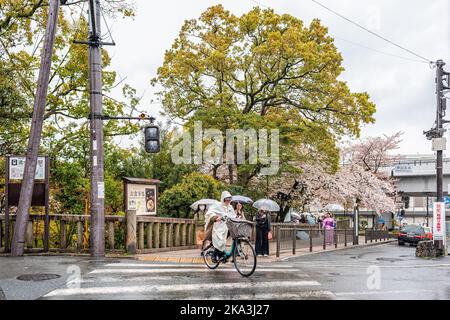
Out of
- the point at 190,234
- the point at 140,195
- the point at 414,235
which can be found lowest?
the point at 414,235

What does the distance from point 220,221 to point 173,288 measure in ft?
8.53

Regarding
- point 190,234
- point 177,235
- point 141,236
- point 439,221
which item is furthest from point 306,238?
point 141,236

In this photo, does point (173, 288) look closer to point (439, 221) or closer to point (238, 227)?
point (238, 227)

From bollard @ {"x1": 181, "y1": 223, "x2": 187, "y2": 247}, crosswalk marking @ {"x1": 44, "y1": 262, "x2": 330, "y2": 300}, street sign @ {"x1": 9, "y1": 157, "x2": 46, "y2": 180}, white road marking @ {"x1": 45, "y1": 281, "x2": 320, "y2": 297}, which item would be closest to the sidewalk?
bollard @ {"x1": 181, "y1": 223, "x2": 187, "y2": 247}

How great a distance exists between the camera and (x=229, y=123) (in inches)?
1021

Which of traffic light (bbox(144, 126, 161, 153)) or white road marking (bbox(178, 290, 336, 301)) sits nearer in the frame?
white road marking (bbox(178, 290, 336, 301))

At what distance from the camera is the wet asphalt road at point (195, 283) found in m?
7.69

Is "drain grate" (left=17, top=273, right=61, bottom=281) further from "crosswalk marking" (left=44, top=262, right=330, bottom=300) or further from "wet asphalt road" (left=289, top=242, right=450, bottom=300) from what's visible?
"wet asphalt road" (left=289, top=242, right=450, bottom=300)

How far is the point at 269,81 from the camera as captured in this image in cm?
2722

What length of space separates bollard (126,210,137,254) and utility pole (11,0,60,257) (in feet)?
8.55

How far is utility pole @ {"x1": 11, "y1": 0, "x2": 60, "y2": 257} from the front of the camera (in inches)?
501
